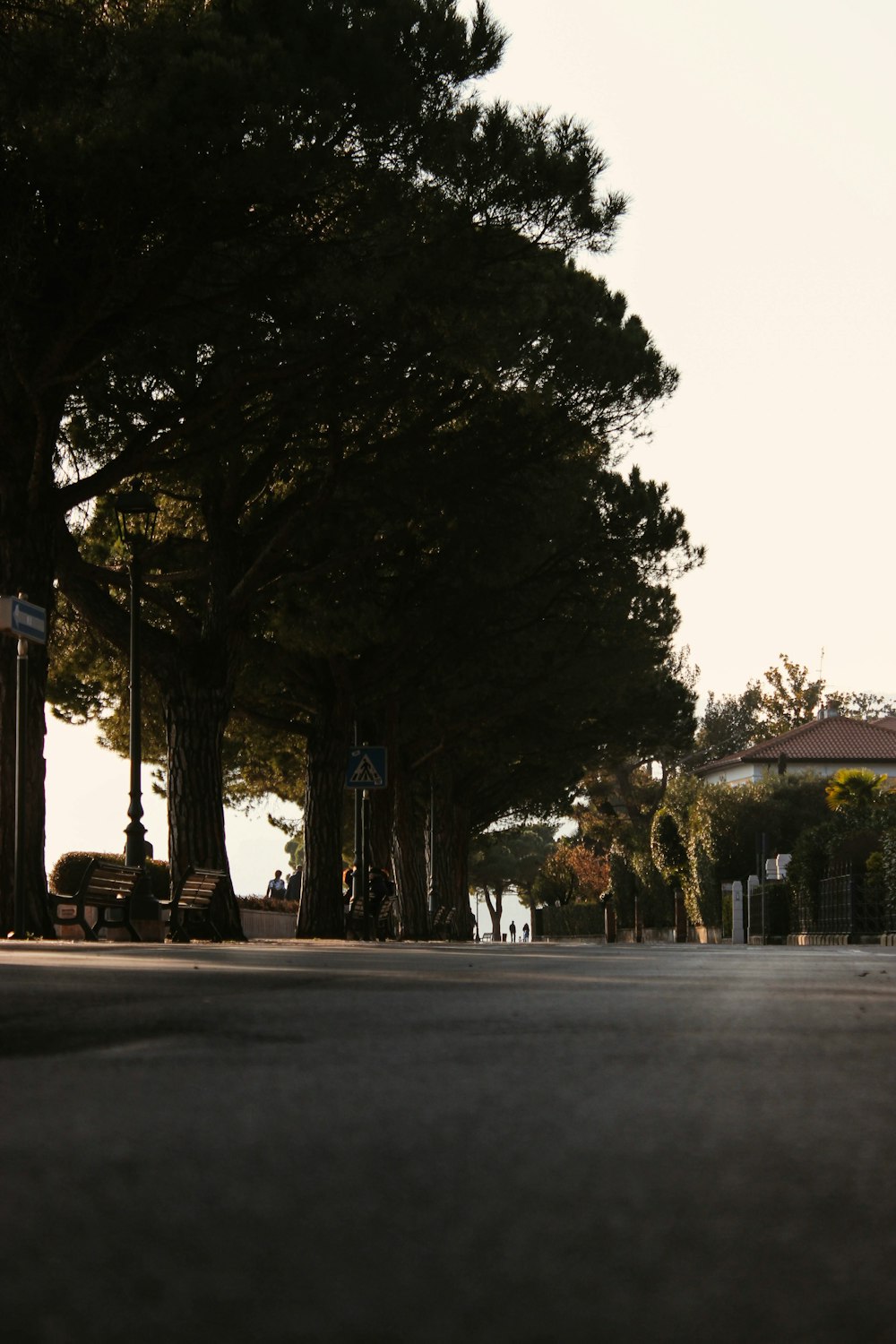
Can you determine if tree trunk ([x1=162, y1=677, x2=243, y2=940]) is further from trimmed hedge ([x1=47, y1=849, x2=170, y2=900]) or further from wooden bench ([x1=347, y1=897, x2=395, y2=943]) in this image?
trimmed hedge ([x1=47, y1=849, x2=170, y2=900])

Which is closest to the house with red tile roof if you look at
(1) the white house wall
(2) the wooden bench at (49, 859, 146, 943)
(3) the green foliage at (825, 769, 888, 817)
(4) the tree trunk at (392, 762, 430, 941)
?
(1) the white house wall

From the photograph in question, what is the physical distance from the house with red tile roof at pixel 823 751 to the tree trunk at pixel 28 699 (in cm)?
8301

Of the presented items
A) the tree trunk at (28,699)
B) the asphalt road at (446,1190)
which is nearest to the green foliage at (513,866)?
the tree trunk at (28,699)

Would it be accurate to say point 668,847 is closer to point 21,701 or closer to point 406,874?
point 406,874

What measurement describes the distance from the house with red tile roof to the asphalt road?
9892 cm

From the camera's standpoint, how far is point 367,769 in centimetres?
2897

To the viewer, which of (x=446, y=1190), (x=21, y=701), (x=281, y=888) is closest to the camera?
(x=446, y=1190)

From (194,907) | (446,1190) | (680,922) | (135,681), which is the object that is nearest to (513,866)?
(680,922)

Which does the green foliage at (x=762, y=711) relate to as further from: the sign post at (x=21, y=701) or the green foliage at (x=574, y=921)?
the sign post at (x=21, y=701)

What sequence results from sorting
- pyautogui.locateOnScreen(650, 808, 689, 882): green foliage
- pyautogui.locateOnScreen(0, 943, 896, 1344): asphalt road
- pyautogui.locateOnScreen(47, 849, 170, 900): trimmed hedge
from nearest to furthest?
pyautogui.locateOnScreen(0, 943, 896, 1344): asphalt road, pyautogui.locateOnScreen(47, 849, 170, 900): trimmed hedge, pyautogui.locateOnScreen(650, 808, 689, 882): green foliage

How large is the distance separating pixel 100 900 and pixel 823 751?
85.5 m

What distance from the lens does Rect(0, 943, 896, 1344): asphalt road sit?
97 centimetres

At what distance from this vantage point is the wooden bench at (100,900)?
1970 centimetres

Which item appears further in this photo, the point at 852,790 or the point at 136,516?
the point at 852,790
